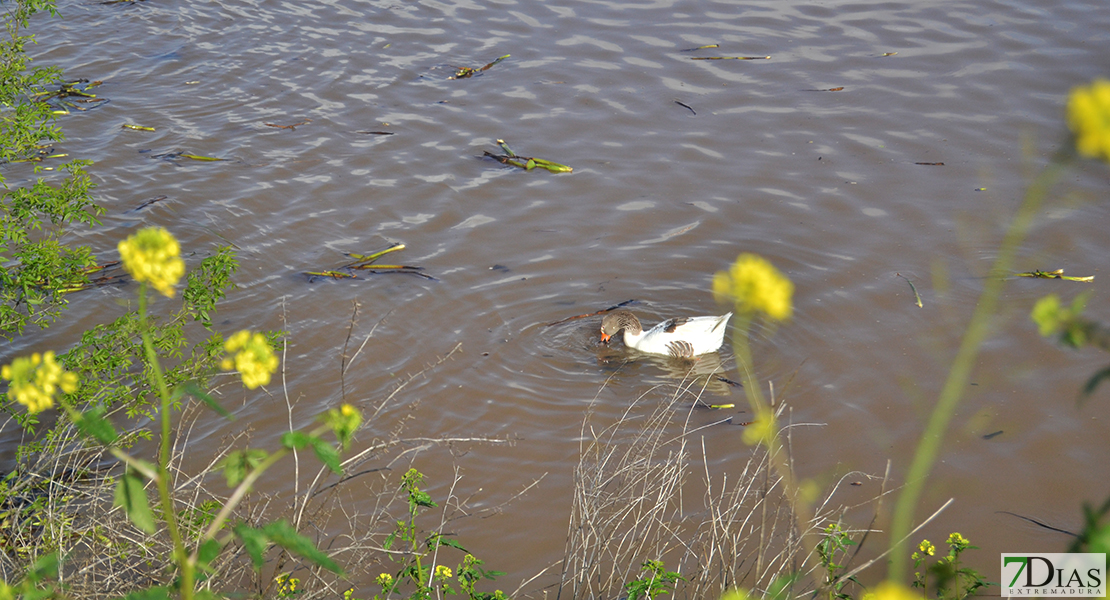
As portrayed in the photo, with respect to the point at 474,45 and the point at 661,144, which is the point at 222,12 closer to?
the point at 474,45

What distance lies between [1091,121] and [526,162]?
24.6 feet

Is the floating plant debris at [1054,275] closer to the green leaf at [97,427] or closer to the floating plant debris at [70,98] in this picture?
the green leaf at [97,427]

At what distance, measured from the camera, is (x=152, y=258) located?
143cm

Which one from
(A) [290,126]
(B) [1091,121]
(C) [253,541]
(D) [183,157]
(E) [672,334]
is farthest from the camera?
→ (A) [290,126]

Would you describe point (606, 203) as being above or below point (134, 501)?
below

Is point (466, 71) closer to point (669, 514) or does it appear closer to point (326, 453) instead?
point (669, 514)

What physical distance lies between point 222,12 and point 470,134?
5.49 metres

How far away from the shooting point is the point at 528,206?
7.68 m

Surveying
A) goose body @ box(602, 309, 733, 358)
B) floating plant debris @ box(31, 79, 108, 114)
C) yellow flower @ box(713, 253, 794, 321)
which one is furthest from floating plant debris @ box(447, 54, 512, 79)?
yellow flower @ box(713, 253, 794, 321)

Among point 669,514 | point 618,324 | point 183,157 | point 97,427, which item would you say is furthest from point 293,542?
point 183,157

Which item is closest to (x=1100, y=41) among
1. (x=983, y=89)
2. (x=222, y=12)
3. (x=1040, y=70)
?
(x=1040, y=70)

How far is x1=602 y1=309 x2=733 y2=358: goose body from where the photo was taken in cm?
610

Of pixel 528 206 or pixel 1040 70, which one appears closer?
pixel 528 206

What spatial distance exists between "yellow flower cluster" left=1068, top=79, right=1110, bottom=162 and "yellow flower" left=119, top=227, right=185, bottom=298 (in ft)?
4.21
